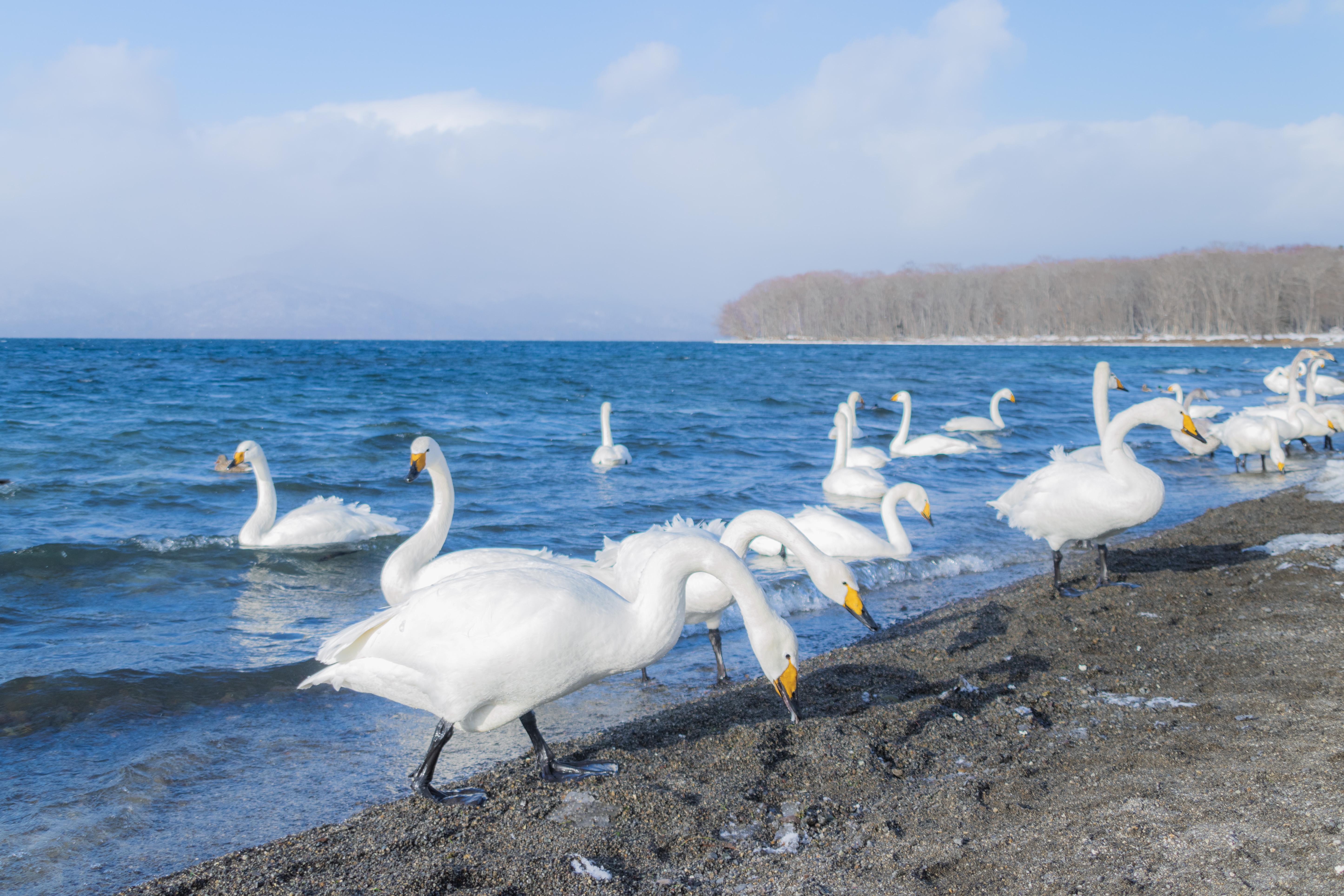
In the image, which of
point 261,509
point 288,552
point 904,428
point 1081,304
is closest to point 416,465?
point 288,552

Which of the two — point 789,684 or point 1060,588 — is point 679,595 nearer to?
point 789,684

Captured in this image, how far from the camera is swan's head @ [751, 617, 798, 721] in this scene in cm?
399

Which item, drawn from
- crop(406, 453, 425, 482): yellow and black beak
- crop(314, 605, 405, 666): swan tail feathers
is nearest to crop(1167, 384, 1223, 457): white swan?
crop(406, 453, 425, 482): yellow and black beak

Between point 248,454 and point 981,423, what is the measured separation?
1658 centimetres

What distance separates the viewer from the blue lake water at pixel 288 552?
456 centimetres

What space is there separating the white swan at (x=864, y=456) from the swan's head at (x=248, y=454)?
850 cm

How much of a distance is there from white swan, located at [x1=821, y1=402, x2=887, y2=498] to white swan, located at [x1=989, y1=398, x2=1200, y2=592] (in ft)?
16.6

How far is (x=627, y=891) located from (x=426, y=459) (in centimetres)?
427

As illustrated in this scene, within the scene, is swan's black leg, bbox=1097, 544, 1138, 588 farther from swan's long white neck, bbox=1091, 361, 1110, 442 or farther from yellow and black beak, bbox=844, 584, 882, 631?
yellow and black beak, bbox=844, 584, 882, 631

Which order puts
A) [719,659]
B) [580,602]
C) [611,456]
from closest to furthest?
1. [580,602]
2. [719,659]
3. [611,456]

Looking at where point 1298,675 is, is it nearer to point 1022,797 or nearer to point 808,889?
point 1022,797

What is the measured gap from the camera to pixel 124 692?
18.7ft

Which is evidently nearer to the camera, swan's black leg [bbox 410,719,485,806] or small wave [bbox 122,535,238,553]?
swan's black leg [bbox 410,719,485,806]

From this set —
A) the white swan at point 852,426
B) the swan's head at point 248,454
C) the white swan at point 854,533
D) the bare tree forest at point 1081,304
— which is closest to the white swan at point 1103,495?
the white swan at point 854,533
